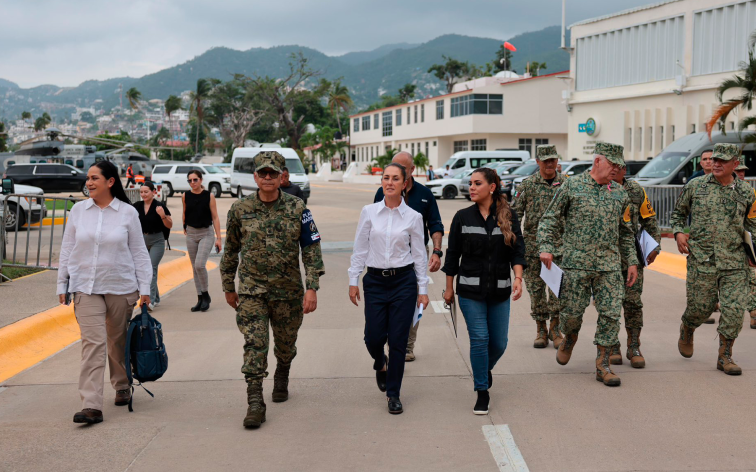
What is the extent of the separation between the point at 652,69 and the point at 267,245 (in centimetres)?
3987

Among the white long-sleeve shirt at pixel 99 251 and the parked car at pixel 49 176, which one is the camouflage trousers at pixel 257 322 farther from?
the parked car at pixel 49 176

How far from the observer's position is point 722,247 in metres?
6.68

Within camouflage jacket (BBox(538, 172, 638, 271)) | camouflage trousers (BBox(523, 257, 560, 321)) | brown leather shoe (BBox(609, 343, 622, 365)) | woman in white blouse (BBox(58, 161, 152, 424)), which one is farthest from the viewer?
camouflage trousers (BBox(523, 257, 560, 321))

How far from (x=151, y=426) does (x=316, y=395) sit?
1340 mm

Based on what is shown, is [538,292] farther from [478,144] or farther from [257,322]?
[478,144]

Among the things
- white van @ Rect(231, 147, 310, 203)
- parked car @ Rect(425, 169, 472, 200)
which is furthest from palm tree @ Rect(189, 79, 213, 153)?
parked car @ Rect(425, 169, 472, 200)

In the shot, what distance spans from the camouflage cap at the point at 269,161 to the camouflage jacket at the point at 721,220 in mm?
3807

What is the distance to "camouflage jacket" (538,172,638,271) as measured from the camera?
6234 mm

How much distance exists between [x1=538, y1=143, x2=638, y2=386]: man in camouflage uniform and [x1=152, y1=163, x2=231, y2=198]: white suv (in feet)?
113

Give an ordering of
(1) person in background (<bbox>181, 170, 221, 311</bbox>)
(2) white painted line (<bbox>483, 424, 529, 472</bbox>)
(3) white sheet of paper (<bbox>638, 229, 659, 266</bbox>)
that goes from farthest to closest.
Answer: (1) person in background (<bbox>181, 170, 221, 311</bbox>)
(3) white sheet of paper (<bbox>638, 229, 659, 266</bbox>)
(2) white painted line (<bbox>483, 424, 529, 472</bbox>)

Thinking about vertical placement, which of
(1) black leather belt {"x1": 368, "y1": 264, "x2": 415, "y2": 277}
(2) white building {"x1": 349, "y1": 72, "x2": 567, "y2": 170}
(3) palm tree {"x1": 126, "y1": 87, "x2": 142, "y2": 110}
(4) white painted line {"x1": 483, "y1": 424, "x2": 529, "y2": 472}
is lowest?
(4) white painted line {"x1": 483, "y1": 424, "x2": 529, "y2": 472}

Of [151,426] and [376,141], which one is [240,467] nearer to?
[151,426]

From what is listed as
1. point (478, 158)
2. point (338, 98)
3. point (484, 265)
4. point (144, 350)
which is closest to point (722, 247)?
point (484, 265)

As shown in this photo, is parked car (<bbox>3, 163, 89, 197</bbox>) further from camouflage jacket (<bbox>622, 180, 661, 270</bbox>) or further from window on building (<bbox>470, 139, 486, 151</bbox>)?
window on building (<bbox>470, 139, 486, 151</bbox>)
